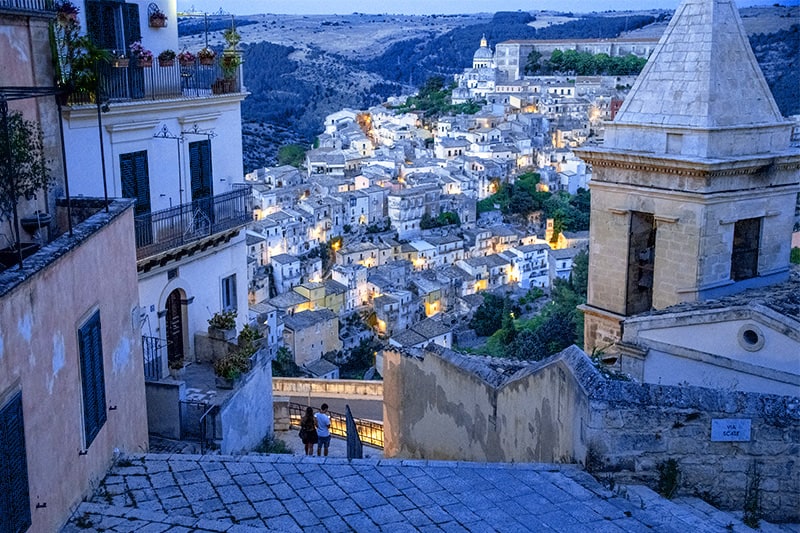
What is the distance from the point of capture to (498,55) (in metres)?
147

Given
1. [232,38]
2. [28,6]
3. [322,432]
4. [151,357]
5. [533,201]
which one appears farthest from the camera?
[533,201]

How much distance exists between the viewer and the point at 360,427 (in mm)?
13961

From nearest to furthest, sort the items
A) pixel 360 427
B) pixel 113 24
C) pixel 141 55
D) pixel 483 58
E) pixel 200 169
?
pixel 141 55 < pixel 113 24 < pixel 200 169 < pixel 360 427 < pixel 483 58

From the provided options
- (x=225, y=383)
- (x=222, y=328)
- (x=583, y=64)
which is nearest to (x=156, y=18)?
(x=222, y=328)

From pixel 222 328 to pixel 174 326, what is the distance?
0.83 metres

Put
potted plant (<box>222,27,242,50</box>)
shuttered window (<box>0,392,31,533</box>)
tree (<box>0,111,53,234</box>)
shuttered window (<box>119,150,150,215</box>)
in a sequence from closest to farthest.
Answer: shuttered window (<box>0,392,31,533</box>) → tree (<box>0,111,53,234</box>) → shuttered window (<box>119,150,150,215</box>) → potted plant (<box>222,27,242,50</box>)

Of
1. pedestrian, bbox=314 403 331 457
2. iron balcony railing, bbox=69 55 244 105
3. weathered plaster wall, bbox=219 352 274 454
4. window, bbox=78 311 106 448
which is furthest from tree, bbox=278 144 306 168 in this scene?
window, bbox=78 311 106 448

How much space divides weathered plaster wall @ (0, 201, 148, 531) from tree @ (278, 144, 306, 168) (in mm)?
99830

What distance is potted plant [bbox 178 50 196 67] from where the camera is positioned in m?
13.1

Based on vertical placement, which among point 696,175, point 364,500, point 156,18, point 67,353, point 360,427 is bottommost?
point 360,427

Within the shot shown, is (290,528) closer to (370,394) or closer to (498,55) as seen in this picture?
(370,394)

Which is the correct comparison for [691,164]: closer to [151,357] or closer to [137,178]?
[151,357]

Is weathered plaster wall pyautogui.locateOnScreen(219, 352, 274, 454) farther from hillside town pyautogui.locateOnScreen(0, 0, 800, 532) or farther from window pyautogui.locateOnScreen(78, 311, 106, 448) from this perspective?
window pyautogui.locateOnScreen(78, 311, 106, 448)

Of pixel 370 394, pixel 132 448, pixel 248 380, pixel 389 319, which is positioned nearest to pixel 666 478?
pixel 132 448
